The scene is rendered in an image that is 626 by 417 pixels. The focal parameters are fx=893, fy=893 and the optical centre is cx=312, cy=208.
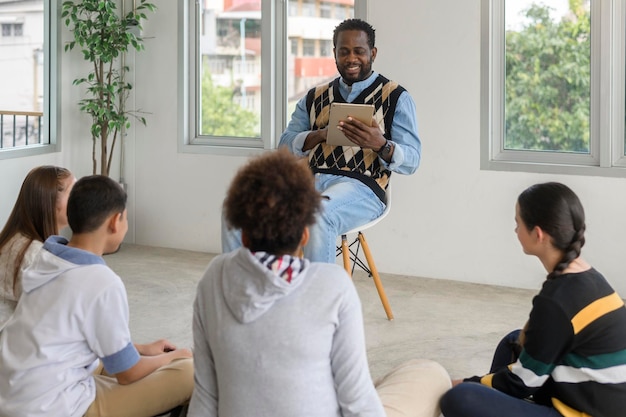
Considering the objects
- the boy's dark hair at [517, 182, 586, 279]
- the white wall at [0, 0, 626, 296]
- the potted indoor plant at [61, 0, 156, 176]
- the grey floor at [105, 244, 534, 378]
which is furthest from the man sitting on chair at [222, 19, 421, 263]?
the potted indoor plant at [61, 0, 156, 176]

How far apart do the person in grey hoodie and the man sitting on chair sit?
178 centimetres

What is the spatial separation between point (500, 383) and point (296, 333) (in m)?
0.80

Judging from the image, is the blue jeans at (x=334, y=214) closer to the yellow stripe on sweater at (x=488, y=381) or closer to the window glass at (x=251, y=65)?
the yellow stripe on sweater at (x=488, y=381)

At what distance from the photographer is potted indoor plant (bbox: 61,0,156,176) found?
17.6 ft

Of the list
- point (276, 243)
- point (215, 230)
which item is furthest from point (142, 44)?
point (276, 243)

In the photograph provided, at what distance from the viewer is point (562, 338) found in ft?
7.04

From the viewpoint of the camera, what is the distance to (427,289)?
4730 mm

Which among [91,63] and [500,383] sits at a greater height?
[91,63]

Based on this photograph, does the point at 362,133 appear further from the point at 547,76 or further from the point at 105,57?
the point at 105,57

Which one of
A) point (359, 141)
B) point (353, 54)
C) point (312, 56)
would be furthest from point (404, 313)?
point (312, 56)

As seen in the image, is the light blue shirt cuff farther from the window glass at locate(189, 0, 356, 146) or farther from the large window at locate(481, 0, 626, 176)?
the window glass at locate(189, 0, 356, 146)

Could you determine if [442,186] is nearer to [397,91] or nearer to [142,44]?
[397,91]

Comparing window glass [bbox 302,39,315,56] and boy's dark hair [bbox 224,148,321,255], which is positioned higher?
window glass [bbox 302,39,315,56]

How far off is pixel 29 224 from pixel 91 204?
61cm
